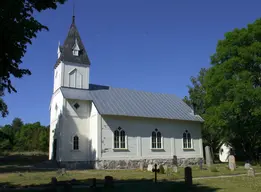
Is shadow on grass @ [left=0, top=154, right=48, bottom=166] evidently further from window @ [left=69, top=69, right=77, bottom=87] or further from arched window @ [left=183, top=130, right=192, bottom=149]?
arched window @ [left=183, top=130, right=192, bottom=149]

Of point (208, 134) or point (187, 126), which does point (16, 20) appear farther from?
point (208, 134)

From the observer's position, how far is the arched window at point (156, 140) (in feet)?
106

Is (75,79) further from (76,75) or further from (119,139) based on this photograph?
(119,139)

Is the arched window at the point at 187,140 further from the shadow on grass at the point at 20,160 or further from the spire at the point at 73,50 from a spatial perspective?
Result: the shadow on grass at the point at 20,160

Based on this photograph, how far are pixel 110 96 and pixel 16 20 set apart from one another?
931 inches

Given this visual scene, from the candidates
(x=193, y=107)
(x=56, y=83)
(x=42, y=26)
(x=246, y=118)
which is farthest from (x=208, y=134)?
(x=42, y=26)

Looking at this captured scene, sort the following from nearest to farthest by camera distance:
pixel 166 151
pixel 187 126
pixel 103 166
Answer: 1. pixel 103 166
2. pixel 166 151
3. pixel 187 126

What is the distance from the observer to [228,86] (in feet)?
97.4

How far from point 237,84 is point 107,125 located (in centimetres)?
1396

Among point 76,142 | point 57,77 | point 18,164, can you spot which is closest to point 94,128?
point 76,142

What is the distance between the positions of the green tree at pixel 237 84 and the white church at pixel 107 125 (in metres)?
4.76

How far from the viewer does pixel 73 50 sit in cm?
3391

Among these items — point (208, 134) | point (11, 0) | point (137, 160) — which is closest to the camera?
point (11, 0)

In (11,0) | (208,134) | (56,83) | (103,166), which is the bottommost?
(103,166)
